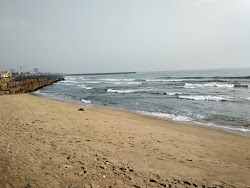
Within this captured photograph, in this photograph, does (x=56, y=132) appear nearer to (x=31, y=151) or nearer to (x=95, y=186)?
(x=31, y=151)

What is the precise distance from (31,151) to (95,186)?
2.39 metres

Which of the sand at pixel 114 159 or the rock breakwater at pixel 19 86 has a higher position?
the rock breakwater at pixel 19 86

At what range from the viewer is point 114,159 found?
3.94 meters

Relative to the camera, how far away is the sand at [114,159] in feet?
9.95

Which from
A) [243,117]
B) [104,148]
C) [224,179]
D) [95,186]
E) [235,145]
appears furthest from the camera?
[243,117]

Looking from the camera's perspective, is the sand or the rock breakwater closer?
the sand

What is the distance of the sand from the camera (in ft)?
9.95

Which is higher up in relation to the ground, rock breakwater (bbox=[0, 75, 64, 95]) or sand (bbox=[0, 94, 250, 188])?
rock breakwater (bbox=[0, 75, 64, 95])

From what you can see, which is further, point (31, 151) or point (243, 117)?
point (243, 117)

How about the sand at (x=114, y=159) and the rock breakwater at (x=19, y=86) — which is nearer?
the sand at (x=114, y=159)

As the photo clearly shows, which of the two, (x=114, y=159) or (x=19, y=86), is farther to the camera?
(x=19, y=86)

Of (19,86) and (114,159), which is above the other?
(19,86)

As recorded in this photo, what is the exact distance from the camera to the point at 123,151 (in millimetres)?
4500

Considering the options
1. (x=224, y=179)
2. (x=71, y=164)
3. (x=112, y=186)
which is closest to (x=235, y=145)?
(x=224, y=179)
